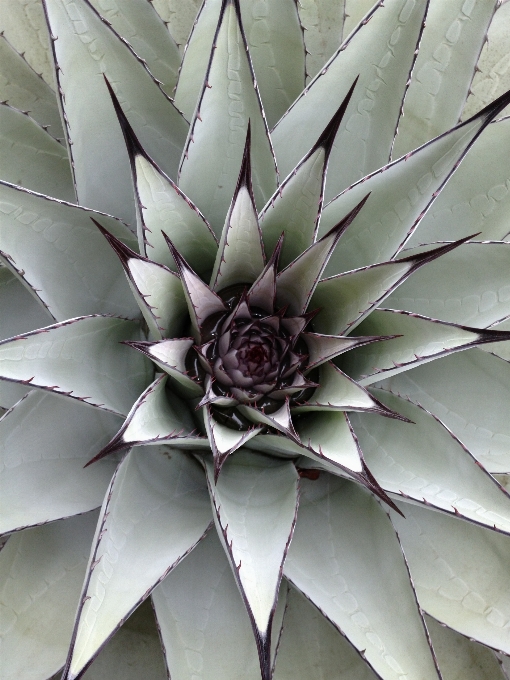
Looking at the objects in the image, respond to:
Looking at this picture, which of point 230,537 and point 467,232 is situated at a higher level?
point 467,232

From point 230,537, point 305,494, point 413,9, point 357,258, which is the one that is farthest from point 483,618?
point 413,9

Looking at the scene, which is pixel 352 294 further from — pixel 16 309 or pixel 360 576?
pixel 16 309

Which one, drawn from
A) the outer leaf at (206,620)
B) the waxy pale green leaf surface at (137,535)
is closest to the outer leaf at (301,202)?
the waxy pale green leaf surface at (137,535)

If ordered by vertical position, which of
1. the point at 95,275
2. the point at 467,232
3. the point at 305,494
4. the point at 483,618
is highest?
the point at 95,275

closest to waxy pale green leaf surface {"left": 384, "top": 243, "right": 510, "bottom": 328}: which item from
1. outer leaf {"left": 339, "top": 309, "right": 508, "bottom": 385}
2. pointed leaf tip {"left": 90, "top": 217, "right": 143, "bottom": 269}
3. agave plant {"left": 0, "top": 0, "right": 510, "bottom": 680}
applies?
agave plant {"left": 0, "top": 0, "right": 510, "bottom": 680}

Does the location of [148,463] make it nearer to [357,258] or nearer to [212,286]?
[212,286]

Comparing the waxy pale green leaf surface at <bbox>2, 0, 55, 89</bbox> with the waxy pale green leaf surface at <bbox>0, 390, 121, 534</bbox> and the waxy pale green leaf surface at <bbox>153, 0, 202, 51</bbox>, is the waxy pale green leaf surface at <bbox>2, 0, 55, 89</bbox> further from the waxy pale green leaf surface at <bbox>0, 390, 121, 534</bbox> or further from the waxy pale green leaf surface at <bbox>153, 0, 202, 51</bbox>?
the waxy pale green leaf surface at <bbox>0, 390, 121, 534</bbox>
